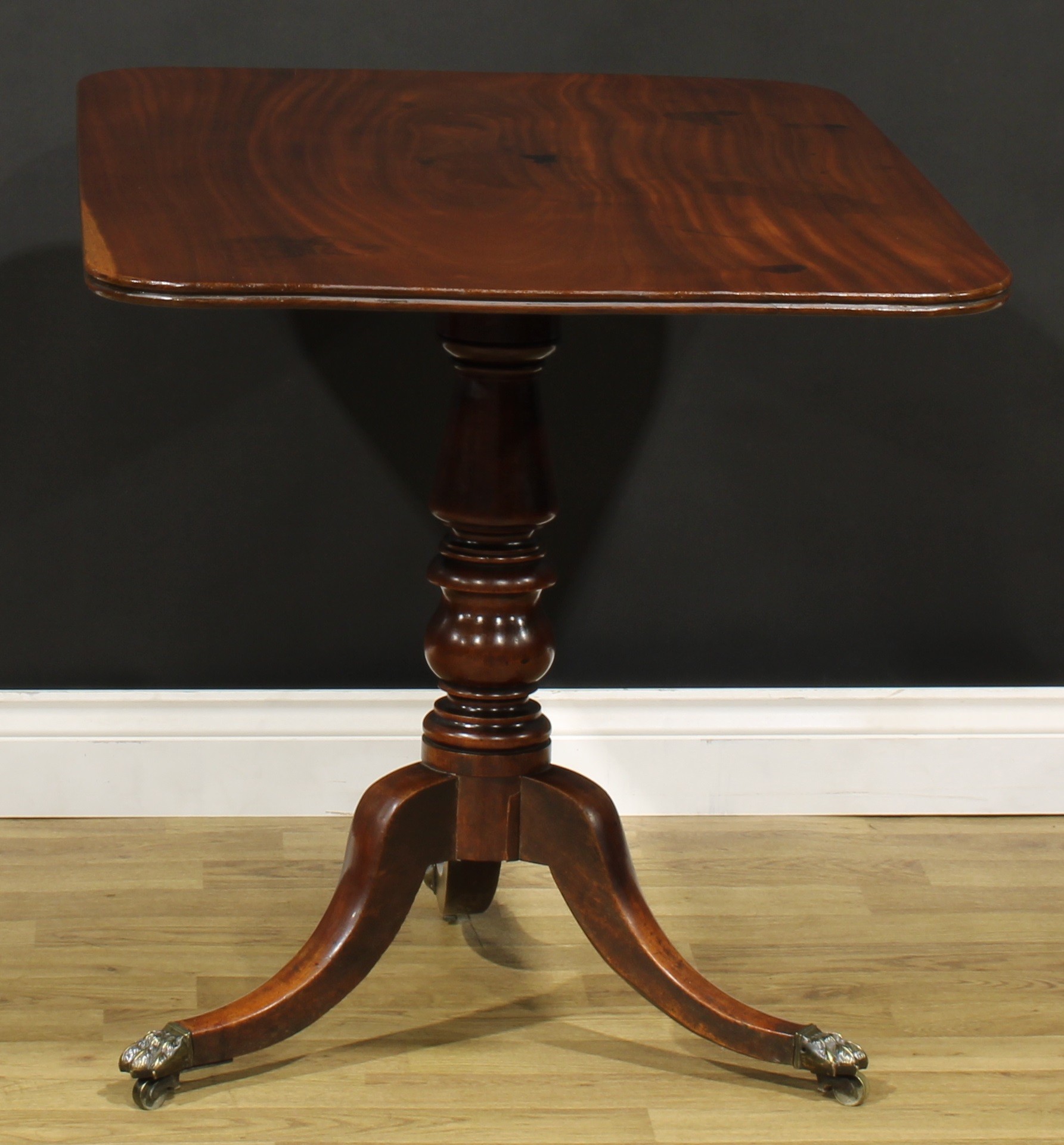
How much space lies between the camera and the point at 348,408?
5.52ft

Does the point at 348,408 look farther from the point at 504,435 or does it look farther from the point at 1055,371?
the point at 1055,371

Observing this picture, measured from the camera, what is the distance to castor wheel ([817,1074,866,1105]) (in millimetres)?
1289

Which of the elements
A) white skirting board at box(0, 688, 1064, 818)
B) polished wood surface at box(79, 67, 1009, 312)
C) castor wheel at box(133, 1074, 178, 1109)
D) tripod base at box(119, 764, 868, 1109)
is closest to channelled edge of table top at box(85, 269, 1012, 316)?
polished wood surface at box(79, 67, 1009, 312)

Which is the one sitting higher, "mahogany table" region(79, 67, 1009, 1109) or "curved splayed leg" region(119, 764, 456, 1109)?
"mahogany table" region(79, 67, 1009, 1109)

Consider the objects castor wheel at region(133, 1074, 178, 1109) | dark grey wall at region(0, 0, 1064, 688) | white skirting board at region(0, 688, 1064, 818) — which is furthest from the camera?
white skirting board at region(0, 688, 1064, 818)

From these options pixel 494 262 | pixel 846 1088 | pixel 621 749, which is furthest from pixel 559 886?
pixel 494 262

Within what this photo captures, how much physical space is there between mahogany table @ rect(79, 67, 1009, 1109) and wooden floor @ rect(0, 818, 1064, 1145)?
60 mm

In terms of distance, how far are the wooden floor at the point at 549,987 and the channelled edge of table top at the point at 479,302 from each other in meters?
0.69

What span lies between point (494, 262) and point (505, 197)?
14 cm

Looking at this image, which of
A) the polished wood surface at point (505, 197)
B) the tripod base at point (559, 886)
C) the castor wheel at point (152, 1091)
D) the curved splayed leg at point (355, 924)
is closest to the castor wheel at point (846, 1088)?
the tripod base at point (559, 886)

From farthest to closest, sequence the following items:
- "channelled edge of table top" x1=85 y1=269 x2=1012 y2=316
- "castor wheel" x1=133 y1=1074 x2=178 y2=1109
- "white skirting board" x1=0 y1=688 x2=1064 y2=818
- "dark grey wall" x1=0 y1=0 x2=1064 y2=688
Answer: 1. "white skirting board" x1=0 y1=688 x2=1064 y2=818
2. "dark grey wall" x1=0 y1=0 x2=1064 y2=688
3. "castor wheel" x1=133 y1=1074 x2=178 y2=1109
4. "channelled edge of table top" x1=85 y1=269 x2=1012 y2=316

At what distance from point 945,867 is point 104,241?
46.8 inches

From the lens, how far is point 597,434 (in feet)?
5.63

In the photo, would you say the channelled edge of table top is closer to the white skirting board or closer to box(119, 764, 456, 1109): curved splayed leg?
box(119, 764, 456, 1109): curved splayed leg
